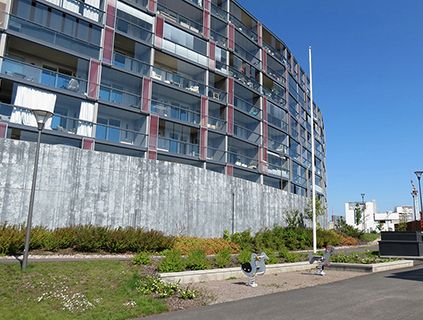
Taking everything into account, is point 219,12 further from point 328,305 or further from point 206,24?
point 328,305

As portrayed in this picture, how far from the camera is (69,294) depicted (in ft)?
29.7

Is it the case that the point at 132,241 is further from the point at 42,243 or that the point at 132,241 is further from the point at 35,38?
the point at 35,38

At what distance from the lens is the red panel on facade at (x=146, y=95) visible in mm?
29359

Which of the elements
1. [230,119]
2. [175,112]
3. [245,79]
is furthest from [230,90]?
[175,112]

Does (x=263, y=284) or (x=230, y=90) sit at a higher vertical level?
(x=230, y=90)

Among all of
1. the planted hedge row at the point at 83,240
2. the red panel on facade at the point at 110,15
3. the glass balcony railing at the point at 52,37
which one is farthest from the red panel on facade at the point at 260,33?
the planted hedge row at the point at 83,240

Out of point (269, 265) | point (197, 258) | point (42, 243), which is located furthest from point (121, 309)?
point (42, 243)

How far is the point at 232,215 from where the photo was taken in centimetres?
2852

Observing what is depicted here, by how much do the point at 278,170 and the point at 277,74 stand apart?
42.0 feet

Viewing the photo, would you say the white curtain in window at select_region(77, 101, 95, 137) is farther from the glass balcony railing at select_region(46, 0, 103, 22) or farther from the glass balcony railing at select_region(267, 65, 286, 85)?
the glass balcony railing at select_region(267, 65, 286, 85)

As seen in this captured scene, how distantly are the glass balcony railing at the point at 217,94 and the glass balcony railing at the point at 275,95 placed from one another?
770 centimetres

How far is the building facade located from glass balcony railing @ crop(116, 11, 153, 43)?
87 mm

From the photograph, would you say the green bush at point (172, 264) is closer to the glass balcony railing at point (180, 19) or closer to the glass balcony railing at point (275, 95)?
the glass balcony railing at point (180, 19)

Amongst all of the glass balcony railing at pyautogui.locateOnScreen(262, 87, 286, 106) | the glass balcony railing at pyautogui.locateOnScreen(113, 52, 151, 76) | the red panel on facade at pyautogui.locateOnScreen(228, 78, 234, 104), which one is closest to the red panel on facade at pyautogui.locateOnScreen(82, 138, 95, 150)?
the glass balcony railing at pyautogui.locateOnScreen(113, 52, 151, 76)
